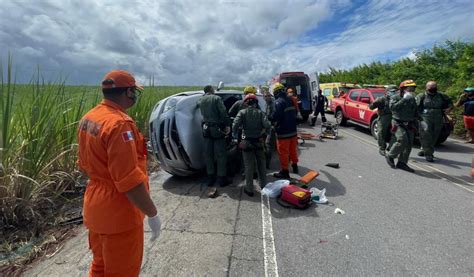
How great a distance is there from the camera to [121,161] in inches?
66.1

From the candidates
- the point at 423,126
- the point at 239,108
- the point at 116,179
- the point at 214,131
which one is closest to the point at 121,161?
the point at 116,179

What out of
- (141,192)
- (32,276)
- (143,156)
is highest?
(143,156)

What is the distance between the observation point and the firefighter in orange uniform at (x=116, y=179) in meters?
1.69

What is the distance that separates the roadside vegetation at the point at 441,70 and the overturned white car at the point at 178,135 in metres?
9.32

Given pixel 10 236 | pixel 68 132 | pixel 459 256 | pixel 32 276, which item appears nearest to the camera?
pixel 32 276

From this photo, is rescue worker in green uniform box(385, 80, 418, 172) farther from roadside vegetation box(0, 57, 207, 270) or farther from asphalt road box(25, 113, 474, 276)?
roadside vegetation box(0, 57, 207, 270)

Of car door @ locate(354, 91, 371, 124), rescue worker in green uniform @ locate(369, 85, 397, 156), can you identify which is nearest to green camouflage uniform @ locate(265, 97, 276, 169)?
rescue worker in green uniform @ locate(369, 85, 397, 156)

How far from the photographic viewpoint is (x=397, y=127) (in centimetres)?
605

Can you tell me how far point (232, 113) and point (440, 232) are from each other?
12.2 feet

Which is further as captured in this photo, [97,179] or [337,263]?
[337,263]

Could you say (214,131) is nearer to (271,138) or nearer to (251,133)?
(251,133)

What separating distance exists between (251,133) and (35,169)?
305 cm

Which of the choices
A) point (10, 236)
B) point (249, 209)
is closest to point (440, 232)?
point (249, 209)

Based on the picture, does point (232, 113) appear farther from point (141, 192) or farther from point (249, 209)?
point (141, 192)
